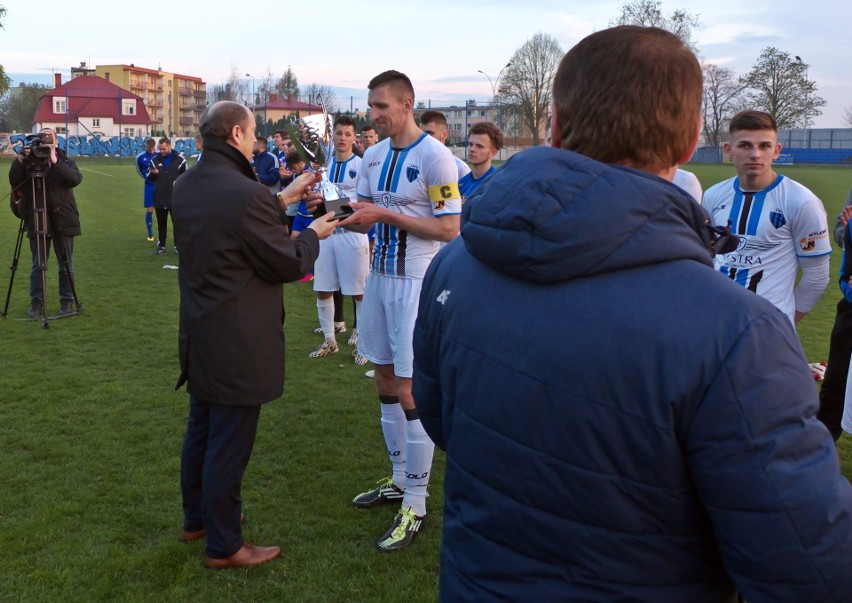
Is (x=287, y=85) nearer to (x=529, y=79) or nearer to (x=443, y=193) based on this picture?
(x=529, y=79)

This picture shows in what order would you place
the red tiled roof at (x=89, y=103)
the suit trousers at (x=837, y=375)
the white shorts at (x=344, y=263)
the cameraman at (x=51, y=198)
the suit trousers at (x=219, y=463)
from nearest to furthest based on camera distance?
the suit trousers at (x=219, y=463), the suit trousers at (x=837, y=375), the white shorts at (x=344, y=263), the cameraman at (x=51, y=198), the red tiled roof at (x=89, y=103)

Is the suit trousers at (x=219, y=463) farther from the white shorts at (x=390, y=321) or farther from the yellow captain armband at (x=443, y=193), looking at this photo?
the yellow captain armband at (x=443, y=193)

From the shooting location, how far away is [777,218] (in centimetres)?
462

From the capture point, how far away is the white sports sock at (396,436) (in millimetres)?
4672

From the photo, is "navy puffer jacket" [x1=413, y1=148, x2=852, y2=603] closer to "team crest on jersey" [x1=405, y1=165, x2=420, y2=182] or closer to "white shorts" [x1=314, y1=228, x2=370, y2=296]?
"team crest on jersey" [x1=405, y1=165, x2=420, y2=182]

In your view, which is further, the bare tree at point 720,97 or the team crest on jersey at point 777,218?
the bare tree at point 720,97

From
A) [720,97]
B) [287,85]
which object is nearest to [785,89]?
[720,97]

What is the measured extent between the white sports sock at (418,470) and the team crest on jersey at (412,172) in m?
1.39

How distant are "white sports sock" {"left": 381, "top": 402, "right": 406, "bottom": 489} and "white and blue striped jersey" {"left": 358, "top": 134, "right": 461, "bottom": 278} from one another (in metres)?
0.84

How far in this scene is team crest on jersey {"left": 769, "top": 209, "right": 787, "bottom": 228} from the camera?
4.62 meters

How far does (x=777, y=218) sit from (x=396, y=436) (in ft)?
8.69

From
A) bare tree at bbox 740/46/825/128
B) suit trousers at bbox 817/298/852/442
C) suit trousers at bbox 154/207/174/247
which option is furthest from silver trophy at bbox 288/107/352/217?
bare tree at bbox 740/46/825/128

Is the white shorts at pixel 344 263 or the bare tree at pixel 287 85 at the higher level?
the bare tree at pixel 287 85

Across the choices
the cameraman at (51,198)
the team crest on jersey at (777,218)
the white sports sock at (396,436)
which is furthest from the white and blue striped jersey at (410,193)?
the cameraman at (51,198)
